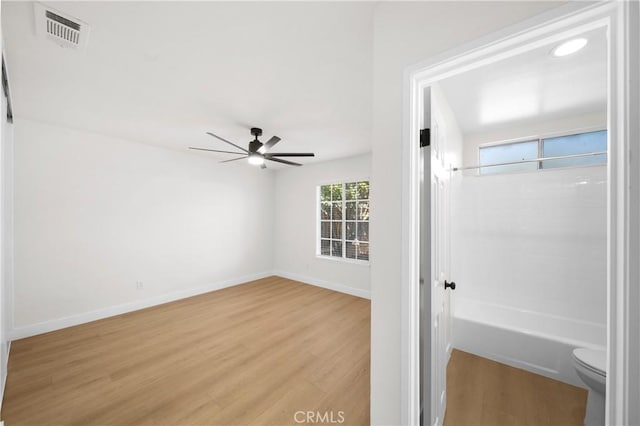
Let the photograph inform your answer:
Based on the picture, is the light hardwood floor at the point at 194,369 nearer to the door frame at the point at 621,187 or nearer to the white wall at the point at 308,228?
the white wall at the point at 308,228

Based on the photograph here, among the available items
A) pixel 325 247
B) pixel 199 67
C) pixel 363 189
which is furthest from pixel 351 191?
pixel 199 67

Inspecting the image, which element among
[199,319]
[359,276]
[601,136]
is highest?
[601,136]

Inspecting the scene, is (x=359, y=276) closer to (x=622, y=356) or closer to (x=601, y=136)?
(x=601, y=136)

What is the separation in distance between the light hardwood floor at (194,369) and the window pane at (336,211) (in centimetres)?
195

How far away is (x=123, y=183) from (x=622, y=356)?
15.6 feet

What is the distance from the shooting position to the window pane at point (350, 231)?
4707mm

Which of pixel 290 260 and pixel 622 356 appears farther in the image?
pixel 290 260

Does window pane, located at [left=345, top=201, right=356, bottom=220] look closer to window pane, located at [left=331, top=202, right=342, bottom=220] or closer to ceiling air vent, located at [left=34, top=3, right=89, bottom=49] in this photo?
window pane, located at [left=331, top=202, right=342, bottom=220]

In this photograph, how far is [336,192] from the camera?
494 cm

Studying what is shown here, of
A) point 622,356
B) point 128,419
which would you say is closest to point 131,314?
point 128,419

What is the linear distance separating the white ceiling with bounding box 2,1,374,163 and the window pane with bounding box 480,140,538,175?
1.59m

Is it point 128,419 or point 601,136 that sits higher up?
point 601,136

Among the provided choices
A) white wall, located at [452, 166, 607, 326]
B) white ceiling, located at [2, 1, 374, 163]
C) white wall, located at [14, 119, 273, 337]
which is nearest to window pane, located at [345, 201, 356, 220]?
white ceiling, located at [2, 1, 374, 163]

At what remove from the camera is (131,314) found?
3.46 m
